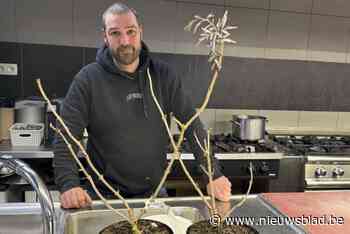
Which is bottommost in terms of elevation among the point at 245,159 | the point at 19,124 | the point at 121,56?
the point at 245,159

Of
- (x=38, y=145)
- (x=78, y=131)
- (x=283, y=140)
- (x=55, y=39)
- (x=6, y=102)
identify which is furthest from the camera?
(x=283, y=140)

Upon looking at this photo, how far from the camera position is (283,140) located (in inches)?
103

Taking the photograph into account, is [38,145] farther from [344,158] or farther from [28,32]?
[344,158]

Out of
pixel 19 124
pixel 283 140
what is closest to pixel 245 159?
Answer: pixel 283 140

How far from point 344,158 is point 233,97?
889mm

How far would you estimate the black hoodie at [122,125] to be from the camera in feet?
4.69

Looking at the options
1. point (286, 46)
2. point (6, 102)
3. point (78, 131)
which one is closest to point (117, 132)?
point (78, 131)

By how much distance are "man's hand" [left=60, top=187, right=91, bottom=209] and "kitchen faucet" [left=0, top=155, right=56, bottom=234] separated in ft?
1.16

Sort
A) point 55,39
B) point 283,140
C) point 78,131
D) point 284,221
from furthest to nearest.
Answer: point 283,140
point 55,39
point 78,131
point 284,221

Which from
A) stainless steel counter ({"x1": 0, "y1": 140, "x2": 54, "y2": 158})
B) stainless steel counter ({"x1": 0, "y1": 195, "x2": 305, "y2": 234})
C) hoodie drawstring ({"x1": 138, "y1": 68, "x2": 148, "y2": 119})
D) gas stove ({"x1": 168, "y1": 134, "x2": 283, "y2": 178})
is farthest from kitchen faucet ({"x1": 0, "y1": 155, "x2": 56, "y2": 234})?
gas stove ({"x1": 168, "y1": 134, "x2": 283, "y2": 178})

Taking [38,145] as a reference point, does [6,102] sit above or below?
above

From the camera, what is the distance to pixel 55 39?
7.97ft

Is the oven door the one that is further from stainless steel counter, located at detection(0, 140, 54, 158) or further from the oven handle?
stainless steel counter, located at detection(0, 140, 54, 158)

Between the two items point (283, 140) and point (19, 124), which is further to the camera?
point (283, 140)
